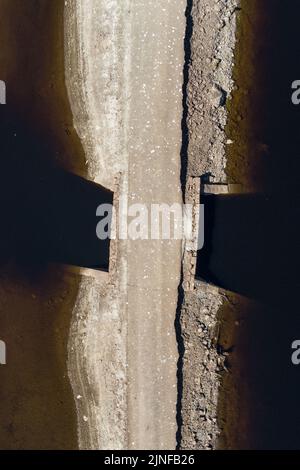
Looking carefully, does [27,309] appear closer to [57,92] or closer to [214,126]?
[57,92]

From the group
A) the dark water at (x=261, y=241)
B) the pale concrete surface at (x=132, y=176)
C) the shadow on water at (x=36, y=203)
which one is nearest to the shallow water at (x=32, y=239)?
the shadow on water at (x=36, y=203)

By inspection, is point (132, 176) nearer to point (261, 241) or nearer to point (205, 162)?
point (205, 162)

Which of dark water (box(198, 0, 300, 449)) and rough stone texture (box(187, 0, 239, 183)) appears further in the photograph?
dark water (box(198, 0, 300, 449))

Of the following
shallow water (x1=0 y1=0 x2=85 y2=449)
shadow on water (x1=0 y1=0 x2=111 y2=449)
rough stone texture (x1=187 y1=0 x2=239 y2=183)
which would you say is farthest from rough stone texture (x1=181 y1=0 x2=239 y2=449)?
shallow water (x1=0 y1=0 x2=85 y2=449)

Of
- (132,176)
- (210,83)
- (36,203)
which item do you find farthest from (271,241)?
(36,203)

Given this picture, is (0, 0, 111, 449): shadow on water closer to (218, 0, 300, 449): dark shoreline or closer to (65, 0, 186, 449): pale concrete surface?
(65, 0, 186, 449): pale concrete surface
